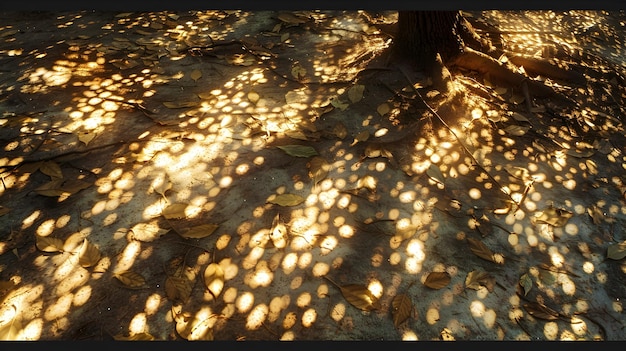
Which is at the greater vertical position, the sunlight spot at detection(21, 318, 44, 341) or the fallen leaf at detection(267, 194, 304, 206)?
the fallen leaf at detection(267, 194, 304, 206)

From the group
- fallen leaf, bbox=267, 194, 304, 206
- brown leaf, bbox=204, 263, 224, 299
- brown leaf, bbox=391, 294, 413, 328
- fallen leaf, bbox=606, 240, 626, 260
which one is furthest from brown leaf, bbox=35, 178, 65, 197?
fallen leaf, bbox=606, 240, 626, 260

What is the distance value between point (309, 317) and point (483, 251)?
118 cm

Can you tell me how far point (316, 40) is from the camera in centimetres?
480

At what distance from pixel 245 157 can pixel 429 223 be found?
142cm

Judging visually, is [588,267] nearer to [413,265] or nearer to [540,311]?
[540,311]

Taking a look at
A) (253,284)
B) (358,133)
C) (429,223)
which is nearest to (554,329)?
(429,223)

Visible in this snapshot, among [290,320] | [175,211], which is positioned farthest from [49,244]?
[290,320]

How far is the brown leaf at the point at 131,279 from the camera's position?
228 cm

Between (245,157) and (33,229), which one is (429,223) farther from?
(33,229)

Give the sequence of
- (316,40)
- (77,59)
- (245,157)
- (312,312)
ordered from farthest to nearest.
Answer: (316,40) → (77,59) → (245,157) → (312,312)

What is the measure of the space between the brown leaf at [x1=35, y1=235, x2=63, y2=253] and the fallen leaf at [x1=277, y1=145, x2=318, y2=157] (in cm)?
158

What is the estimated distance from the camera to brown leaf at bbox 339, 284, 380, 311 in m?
2.25

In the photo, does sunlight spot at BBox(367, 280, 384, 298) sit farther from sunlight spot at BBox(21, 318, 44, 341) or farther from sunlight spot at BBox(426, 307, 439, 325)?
sunlight spot at BBox(21, 318, 44, 341)

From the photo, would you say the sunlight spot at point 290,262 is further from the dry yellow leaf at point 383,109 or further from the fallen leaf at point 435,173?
the dry yellow leaf at point 383,109
